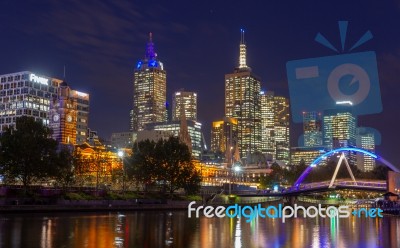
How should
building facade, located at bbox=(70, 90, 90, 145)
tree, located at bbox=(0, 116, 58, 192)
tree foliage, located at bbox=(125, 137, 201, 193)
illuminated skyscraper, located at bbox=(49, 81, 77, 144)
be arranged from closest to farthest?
tree, located at bbox=(0, 116, 58, 192) → tree foliage, located at bbox=(125, 137, 201, 193) → illuminated skyscraper, located at bbox=(49, 81, 77, 144) → building facade, located at bbox=(70, 90, 90, 145)

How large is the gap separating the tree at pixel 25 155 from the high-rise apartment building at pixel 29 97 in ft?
314

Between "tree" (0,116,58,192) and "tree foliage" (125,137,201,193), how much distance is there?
86.4ft

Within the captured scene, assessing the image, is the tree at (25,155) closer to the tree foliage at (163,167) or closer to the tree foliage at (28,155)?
the tree foliage at (28,155)

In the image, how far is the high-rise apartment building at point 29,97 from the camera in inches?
6909

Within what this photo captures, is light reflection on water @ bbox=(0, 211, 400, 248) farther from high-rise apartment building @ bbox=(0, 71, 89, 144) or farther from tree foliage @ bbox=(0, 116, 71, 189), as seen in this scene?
high-rise apartment building @ bbox=(0, 71, 89, 144)

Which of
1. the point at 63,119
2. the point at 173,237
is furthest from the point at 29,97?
the point at 173,237

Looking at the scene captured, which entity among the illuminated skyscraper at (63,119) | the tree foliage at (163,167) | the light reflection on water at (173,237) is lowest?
the light reflection on water at (173,237)

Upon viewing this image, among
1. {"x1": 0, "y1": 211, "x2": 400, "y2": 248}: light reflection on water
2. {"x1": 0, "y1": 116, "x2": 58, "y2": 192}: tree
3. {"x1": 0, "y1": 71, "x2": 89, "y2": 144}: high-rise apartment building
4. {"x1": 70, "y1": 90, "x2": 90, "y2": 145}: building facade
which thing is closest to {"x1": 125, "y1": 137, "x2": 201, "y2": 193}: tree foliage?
{"x1": 0, "y1": 116, "x2": 58, "y2": 192}: tree

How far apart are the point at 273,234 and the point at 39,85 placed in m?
152

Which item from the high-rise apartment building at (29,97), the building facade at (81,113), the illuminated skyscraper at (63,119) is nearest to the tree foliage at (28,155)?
the illuminated skyscraper at (63,119)

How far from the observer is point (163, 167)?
339ft

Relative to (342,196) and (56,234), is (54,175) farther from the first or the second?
(342,196)

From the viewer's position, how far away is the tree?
7469cm

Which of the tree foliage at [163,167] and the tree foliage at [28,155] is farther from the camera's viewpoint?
the tree foliage at [163,167]
